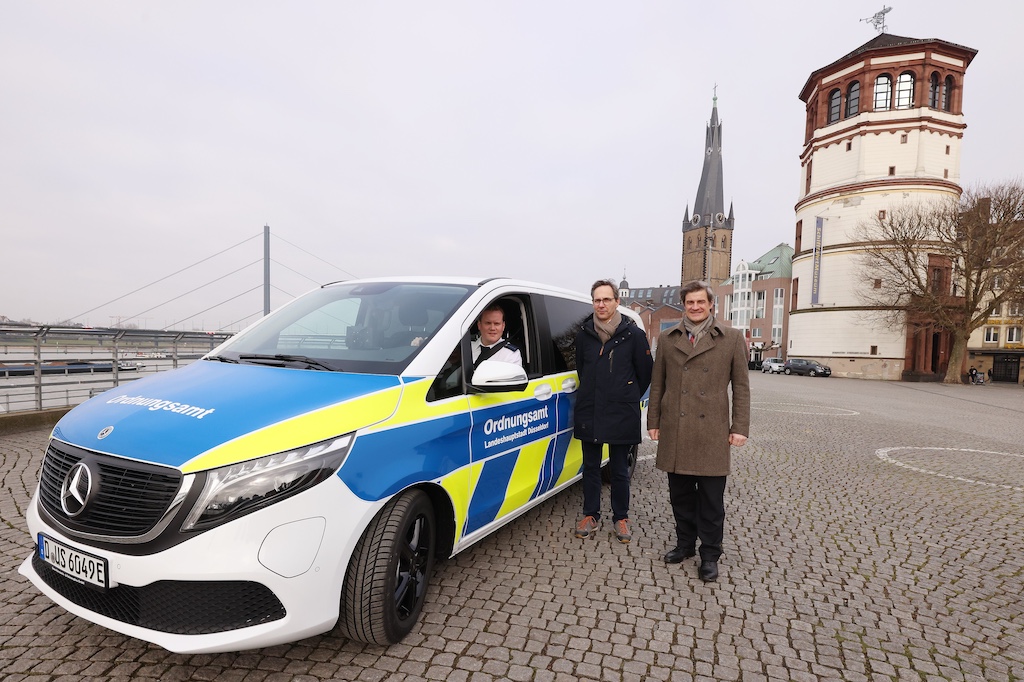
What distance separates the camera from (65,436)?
8.22ft

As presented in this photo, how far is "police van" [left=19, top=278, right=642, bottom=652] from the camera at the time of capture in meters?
2.12

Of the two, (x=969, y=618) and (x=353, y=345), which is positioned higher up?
Answer: (x=353, y=345)

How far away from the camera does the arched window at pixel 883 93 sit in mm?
39969

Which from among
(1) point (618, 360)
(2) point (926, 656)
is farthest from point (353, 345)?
(2) point (926, 656)

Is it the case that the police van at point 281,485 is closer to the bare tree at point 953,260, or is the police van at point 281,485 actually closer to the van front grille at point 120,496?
the van front grille at point 120,496

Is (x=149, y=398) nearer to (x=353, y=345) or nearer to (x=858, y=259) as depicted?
(x=353, y=345)

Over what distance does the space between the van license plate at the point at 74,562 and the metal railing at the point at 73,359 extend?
6832 millimetres

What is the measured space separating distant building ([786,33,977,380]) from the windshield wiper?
42.8 m

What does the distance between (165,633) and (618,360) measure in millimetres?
3060

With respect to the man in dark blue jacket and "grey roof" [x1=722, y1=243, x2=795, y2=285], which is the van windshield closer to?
the man in dark blue jacket

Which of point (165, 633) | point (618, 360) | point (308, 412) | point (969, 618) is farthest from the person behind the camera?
point (618, 360)

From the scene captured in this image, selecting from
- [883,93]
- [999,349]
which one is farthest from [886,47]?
[999,349]

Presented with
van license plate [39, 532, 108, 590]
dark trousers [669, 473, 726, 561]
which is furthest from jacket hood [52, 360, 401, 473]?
dark trousers [669, 473, 726, 561]

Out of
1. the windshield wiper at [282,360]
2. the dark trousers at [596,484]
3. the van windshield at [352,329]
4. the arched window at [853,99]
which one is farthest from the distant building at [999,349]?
the windshield wiper at [282,360]
